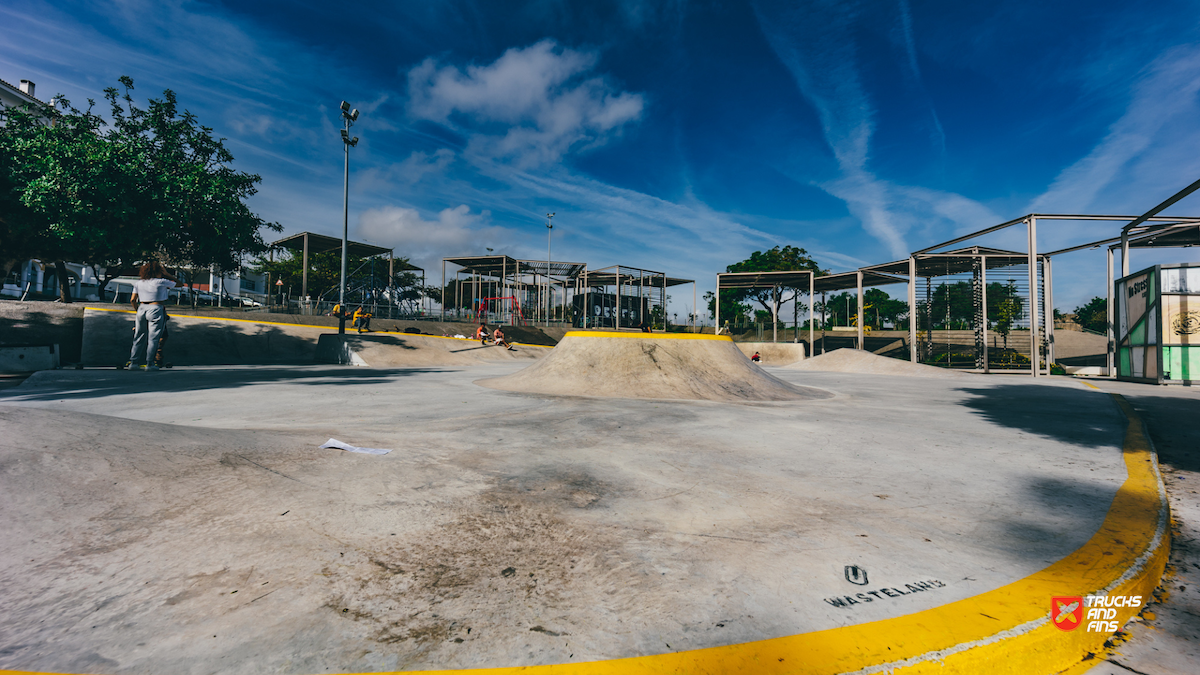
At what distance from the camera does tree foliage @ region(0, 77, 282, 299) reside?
1122 cm

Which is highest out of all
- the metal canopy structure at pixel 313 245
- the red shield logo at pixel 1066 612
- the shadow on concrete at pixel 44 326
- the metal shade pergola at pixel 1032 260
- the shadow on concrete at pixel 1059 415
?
the metal canopy structure at pixel 313 245

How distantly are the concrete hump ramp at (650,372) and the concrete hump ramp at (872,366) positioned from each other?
416 inches

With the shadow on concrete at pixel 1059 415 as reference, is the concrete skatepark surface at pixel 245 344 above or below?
above

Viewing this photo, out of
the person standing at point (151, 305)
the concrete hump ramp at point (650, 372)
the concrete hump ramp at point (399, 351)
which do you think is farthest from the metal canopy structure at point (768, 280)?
the person standing at point (151, 305)

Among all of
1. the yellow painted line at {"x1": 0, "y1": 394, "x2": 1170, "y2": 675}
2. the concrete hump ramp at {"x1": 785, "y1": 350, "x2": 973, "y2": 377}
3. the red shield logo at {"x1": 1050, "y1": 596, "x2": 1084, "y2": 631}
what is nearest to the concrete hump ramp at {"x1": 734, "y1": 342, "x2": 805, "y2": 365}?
the concrete hump ramp at {"x1": 785, "y1": 350, "x2": 973, "y2": 377}

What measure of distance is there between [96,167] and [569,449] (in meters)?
15.5

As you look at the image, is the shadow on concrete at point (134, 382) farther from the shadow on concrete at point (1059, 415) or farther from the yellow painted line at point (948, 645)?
the shadow on concrete at point (1059, 415)

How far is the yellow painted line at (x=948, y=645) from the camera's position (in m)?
1.23

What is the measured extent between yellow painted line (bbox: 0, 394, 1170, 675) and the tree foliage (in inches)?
A: 660

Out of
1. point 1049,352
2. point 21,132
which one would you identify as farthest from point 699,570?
point 1049,352

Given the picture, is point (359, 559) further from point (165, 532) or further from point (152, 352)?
point (152, 352)

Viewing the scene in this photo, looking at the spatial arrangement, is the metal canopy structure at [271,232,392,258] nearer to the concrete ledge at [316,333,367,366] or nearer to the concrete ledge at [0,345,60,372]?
the concrete ledge at [316,333,367,366]

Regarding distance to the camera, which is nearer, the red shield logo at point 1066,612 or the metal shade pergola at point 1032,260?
the red shield logo at point 1066,612

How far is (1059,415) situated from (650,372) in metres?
5.70
